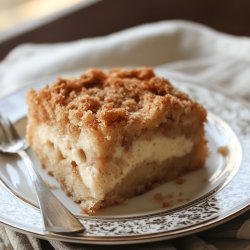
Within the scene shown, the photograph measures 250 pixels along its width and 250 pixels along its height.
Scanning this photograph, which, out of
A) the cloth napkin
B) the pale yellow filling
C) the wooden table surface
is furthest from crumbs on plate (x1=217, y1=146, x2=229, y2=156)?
the wooden table surface

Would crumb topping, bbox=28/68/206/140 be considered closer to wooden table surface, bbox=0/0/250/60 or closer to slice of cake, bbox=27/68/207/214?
slice of cake, bbox=27/68/207/214

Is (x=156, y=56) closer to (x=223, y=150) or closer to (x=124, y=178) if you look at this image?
(x=223, y=150)

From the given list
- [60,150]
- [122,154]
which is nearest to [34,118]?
[60,150]

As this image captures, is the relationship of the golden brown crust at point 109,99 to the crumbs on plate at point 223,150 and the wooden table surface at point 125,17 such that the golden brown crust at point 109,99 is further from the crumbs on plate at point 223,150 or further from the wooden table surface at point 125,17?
the wooden table surface at point 125,17

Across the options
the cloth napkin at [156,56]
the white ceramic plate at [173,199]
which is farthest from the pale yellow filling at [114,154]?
the cloth napkin at [156,56]

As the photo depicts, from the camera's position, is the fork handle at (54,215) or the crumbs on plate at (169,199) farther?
the crumbs on plate at (169,199)
